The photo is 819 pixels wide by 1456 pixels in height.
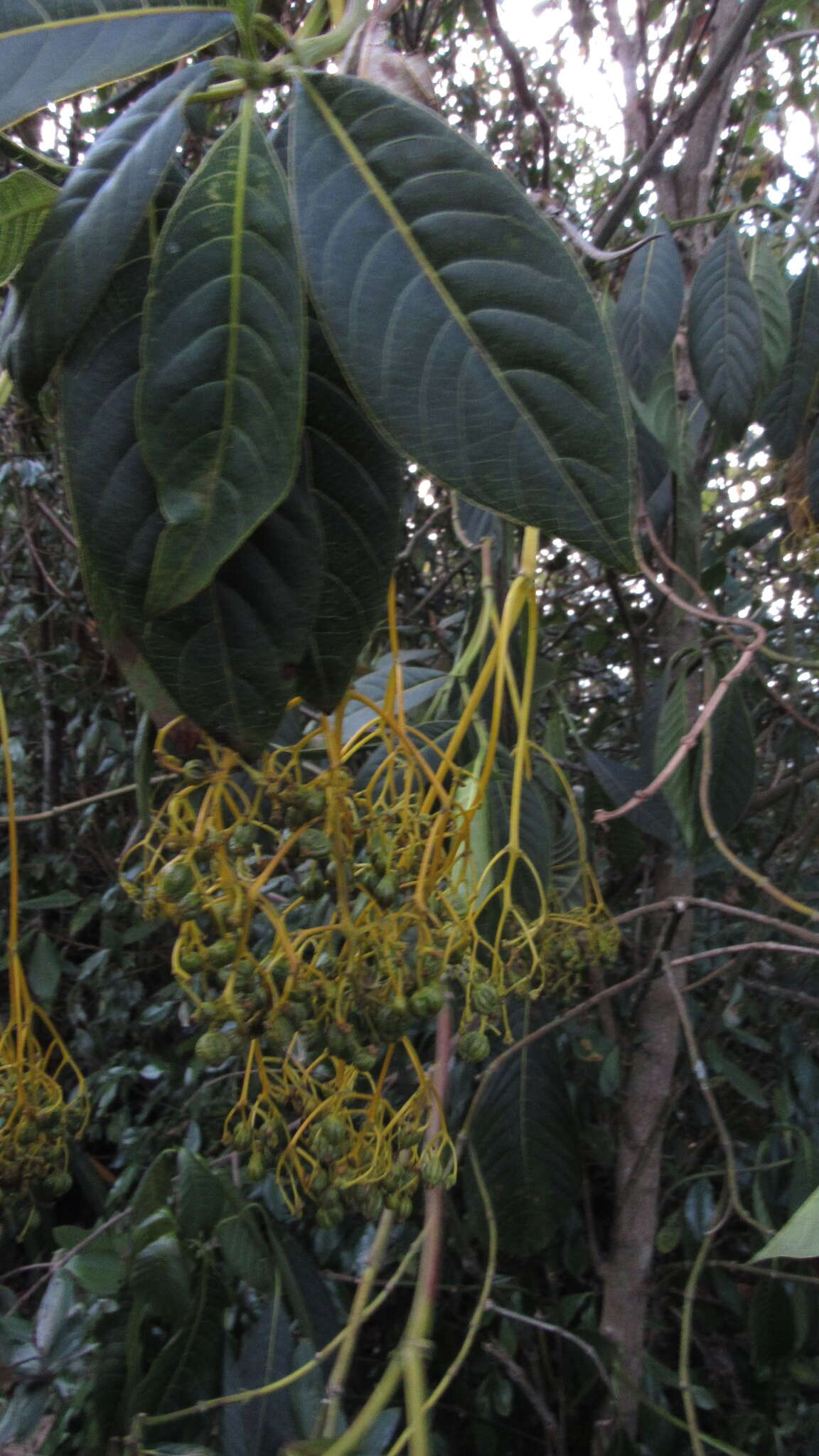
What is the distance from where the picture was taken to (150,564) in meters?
0.35

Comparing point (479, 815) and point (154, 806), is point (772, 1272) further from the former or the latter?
point (154, 806)

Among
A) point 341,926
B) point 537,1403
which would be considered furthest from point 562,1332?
point 341,926

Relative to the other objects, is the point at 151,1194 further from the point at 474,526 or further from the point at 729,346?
the point at 729,346

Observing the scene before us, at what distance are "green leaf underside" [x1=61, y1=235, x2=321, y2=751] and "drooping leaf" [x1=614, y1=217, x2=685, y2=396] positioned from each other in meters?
0.68

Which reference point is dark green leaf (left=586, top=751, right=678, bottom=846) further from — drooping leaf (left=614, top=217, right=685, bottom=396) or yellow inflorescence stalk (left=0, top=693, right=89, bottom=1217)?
yellow inflorescence stalk (left=0, top=693, right=89, bottom=1217)

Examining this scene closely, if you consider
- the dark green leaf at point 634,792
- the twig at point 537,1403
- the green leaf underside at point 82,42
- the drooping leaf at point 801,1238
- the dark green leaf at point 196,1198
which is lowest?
the twig at point 537,1403

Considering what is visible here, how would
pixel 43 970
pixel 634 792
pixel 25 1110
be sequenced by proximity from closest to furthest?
1. pixel 25 1110
2. pixel 634 792
3. pixel 43 970

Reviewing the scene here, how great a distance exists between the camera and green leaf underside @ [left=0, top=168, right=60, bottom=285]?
37 cm

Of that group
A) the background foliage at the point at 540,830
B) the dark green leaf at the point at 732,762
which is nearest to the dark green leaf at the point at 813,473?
the background foliage at the point at 540,830

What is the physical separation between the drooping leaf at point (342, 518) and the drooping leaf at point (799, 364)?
78cm

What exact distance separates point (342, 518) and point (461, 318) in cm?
10

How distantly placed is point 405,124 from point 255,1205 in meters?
0.87

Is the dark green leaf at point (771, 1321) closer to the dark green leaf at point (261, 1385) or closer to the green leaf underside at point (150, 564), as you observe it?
the dark green leaf at point (261, 1385)

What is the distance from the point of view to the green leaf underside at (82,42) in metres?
0.35
